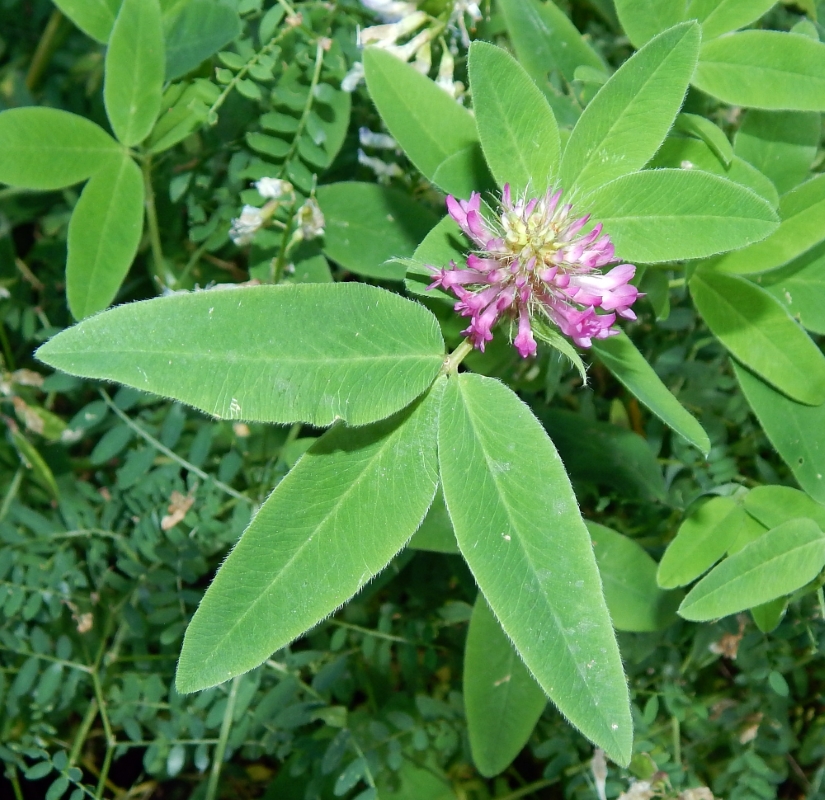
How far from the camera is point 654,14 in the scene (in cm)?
153

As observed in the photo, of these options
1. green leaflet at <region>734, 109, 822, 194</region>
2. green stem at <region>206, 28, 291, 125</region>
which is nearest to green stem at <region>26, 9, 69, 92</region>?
green stem at <region>206, 28, 291, 125</region>

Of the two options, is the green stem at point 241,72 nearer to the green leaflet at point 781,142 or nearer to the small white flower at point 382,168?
the small white flower at point 382,168

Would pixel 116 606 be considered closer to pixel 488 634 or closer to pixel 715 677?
pixel 488 634

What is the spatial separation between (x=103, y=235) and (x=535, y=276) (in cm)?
96

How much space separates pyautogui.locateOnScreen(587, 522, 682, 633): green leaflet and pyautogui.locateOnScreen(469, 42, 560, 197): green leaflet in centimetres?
70

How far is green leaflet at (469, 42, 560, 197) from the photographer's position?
1.25 m

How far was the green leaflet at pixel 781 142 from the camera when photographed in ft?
5.21

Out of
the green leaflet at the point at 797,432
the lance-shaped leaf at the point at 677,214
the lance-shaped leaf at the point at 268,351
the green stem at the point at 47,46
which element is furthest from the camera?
the green stem at the point at 47,46

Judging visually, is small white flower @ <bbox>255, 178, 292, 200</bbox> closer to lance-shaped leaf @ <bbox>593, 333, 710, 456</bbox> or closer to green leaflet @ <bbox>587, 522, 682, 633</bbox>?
lance-shaped leaf @ <bbox>593, 333, 710, 456</bbox>

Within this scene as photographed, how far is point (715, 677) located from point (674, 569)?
2.38 feet

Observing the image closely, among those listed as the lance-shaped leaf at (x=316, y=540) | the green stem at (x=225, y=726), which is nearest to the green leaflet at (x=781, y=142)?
the lance-shaped leaf at (x=316, y=540)

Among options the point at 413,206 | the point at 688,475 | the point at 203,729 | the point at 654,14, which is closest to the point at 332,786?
the point at 203,729

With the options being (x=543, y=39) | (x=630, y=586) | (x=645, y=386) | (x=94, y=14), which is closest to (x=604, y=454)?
(x=630, y=586)

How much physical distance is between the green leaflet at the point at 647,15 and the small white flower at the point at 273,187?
2.27 ft
